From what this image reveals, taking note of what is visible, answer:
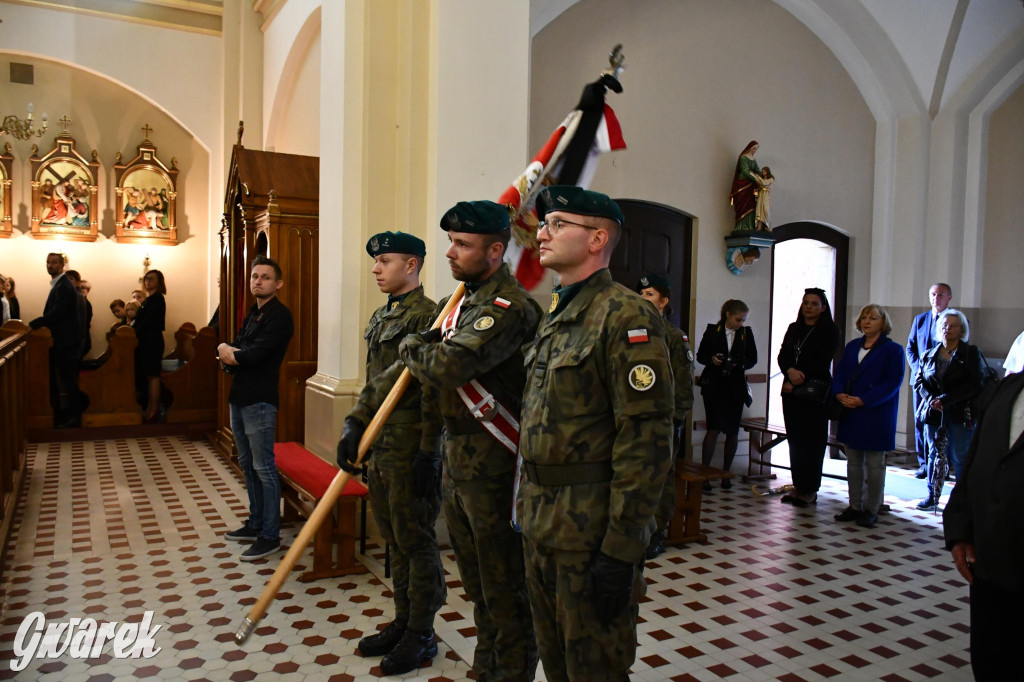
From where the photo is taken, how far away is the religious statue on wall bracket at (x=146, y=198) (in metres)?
10.2

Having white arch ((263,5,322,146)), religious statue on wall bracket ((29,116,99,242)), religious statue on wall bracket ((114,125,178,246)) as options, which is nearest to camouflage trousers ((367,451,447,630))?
white arch ((263,5,322,146))

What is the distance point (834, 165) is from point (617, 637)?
24.9ft

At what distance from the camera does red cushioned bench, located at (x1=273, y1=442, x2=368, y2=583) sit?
4.09 meters

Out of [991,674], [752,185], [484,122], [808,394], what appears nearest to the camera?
[991,674]

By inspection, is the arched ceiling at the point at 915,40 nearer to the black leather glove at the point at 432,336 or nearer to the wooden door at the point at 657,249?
the wooden door at the point at 657,249

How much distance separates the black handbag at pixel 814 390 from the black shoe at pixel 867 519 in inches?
35.0

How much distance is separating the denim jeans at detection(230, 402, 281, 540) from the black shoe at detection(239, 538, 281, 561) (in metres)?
0.03

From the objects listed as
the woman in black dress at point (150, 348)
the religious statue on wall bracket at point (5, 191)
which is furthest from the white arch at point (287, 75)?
the religious statue on wall bracket at point (5, 191)

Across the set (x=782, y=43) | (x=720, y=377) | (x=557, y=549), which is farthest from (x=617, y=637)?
(x=782, y=43)

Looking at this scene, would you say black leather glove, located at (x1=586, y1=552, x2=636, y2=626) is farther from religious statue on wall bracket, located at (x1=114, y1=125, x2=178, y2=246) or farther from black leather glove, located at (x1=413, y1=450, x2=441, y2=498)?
religious statue on wall bracket, located at (x1=114, y1=125, x2=178, y2=246)

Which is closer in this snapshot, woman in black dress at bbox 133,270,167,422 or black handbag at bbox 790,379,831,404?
black handbag at bbox 790,379,831,404

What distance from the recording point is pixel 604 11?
21.7ft

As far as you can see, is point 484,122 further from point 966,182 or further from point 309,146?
point 966,182

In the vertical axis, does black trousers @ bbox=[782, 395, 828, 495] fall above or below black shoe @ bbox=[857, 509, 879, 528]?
above
